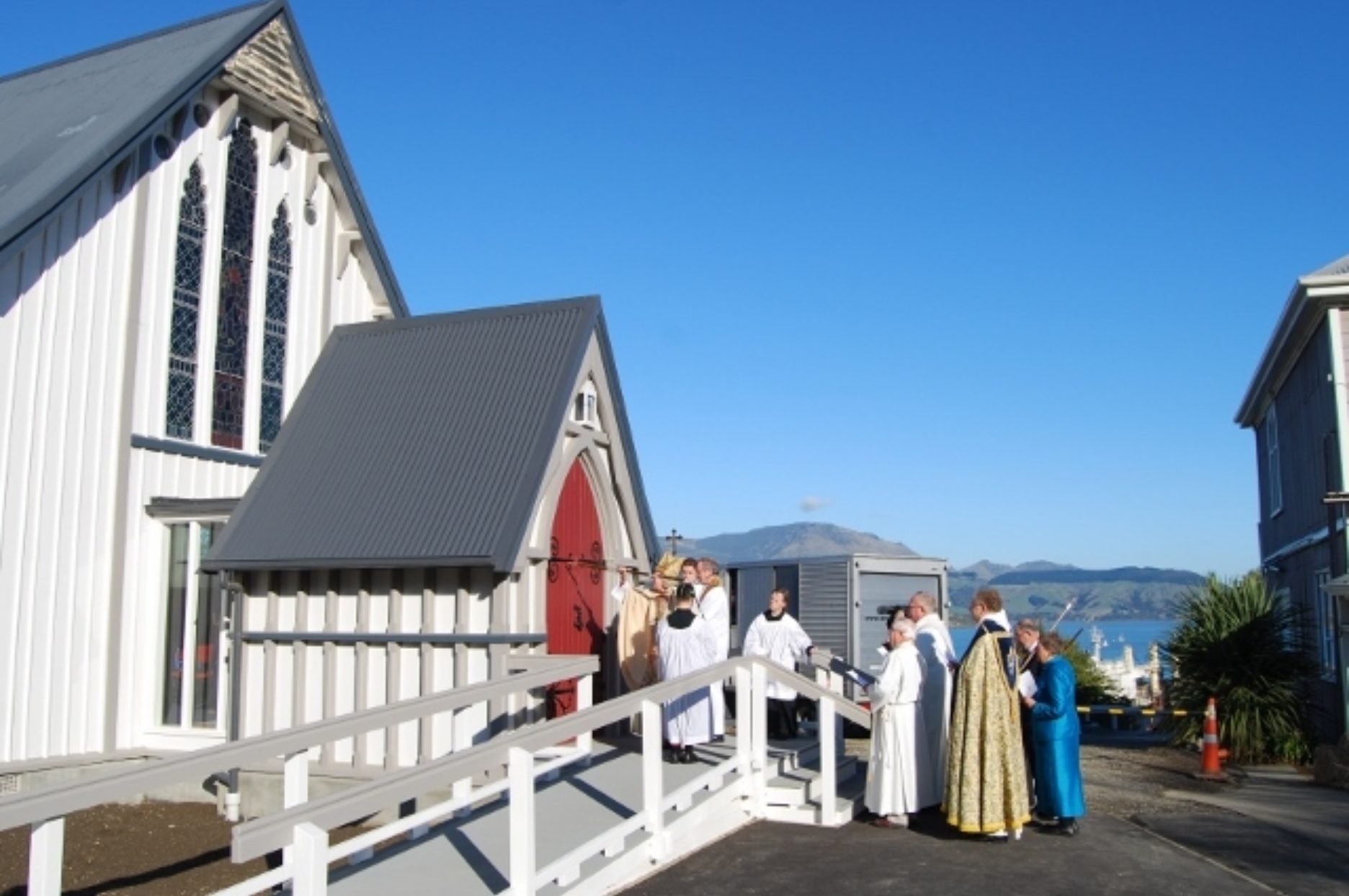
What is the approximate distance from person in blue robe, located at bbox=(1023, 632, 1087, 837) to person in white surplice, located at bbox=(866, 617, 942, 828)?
2.73 feet

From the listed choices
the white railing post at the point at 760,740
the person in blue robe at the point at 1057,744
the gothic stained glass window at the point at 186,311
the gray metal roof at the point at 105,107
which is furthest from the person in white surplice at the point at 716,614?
the gray metal roof at the point at 105,107

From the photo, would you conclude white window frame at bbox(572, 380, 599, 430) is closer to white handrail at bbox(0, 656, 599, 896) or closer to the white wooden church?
the white wooden church

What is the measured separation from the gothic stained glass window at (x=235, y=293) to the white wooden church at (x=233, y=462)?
0.10ft

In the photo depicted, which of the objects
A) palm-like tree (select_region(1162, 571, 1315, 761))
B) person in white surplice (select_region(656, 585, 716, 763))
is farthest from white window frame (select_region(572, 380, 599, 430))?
palm-like tree (select_region(1162, 571, 1315, 761))

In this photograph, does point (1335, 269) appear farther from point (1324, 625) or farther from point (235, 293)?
point (235, 293)

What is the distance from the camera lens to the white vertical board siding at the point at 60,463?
1158cm

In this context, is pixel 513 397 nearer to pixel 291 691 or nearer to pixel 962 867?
pixel 291 691

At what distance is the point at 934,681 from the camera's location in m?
10.4

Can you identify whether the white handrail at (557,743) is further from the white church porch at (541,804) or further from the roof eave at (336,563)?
the roof eave at (336,563)

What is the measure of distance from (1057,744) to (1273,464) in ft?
57.9

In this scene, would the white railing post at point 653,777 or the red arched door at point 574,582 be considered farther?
the red arched door at point 574,582

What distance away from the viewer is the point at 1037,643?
9.92 meters

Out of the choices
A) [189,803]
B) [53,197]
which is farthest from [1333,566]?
[53,197]

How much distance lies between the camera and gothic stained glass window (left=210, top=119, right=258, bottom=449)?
1416 centimetres
